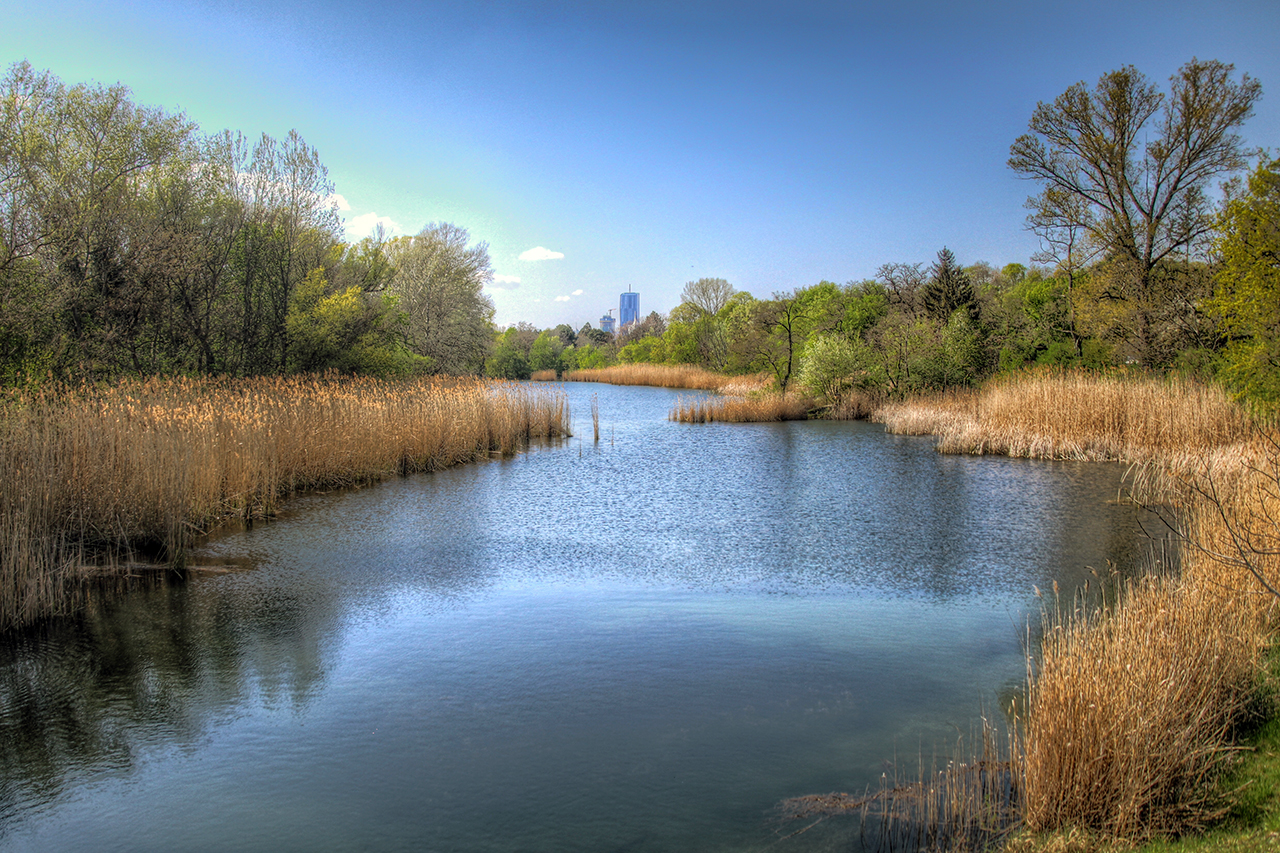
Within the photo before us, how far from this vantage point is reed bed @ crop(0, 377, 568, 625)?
6.74 meters

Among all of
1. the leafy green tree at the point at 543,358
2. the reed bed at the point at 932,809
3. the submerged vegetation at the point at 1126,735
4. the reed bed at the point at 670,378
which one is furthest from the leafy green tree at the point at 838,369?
the leafy green tree at the point at 543,358

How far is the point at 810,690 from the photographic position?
16.1 ft

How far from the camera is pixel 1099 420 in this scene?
52.2ft

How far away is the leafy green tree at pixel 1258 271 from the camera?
1113 cm

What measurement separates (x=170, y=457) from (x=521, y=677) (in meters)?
5.80

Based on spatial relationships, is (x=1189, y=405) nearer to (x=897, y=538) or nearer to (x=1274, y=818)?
(x=897, y=538)

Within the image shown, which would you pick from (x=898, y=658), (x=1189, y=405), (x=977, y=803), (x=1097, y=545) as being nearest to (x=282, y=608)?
(x=898, y=658)

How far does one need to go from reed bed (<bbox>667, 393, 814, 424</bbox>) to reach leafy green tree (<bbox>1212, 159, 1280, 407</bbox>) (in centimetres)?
1522

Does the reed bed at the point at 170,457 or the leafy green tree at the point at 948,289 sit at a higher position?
the leafy green tree at the point at 948,289

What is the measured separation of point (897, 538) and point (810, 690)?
473 cm

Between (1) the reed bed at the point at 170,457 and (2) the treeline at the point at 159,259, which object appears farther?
(2) the treeline at the point at 159,259

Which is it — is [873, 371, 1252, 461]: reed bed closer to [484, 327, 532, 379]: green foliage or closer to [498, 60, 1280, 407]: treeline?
[498, 60, 1280, 407]: treeline

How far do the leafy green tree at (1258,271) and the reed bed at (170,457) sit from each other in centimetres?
1387

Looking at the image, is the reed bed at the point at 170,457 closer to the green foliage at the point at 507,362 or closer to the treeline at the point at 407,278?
the treeline at the point at 407,278
